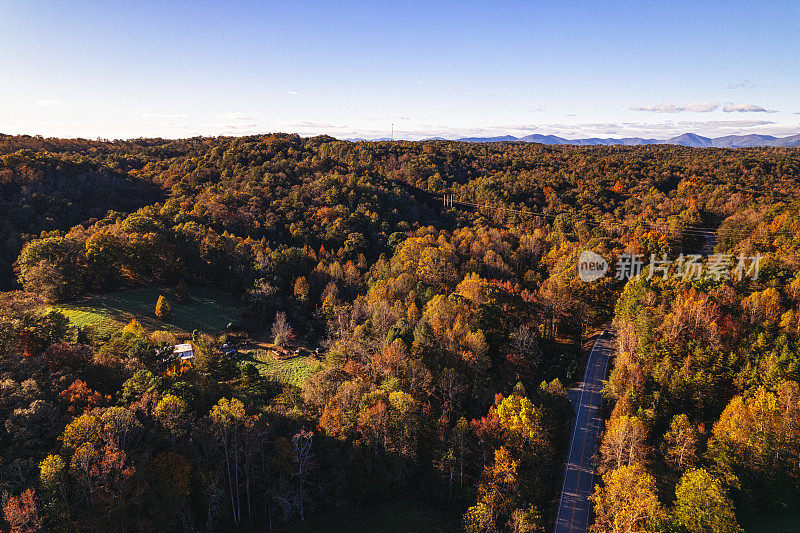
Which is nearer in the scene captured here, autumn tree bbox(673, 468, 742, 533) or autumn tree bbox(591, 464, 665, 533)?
autumn tree bbox(673, 468, 742, 533)

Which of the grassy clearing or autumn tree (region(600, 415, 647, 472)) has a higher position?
autumn tree (region(600, 415, 647, 472))

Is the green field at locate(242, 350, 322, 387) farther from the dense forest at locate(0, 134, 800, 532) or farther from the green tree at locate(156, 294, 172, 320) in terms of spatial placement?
the green tree at locate(156, 294, 172, 320)

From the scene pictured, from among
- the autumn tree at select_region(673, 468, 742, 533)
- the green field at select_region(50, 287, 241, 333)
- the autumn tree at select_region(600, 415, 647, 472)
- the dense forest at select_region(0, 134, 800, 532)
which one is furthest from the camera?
the green field at select_region(50, 287, 241, 333)

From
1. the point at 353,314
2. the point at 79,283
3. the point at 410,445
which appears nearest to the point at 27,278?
the point at 79,283

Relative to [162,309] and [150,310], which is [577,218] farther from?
[150,310]

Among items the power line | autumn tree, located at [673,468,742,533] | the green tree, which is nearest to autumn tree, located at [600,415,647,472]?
autumn tree, located at [673,468,742,533]

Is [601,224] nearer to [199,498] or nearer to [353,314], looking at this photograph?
[353,314]
